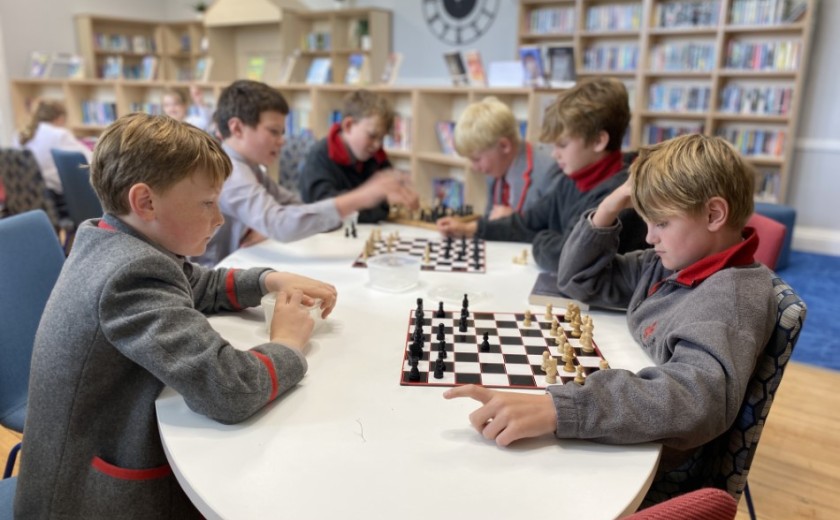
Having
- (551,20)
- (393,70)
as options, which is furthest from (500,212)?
(551,20)

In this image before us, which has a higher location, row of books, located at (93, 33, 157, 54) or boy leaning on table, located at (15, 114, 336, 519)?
row of books, located at (93, 33, 157, 54)

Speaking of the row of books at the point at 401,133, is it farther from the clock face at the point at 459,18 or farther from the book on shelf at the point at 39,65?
the book on shelf at the point at 39,65

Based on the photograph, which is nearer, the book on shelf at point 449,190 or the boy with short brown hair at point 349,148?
the boy with short brown hair at point 349,148

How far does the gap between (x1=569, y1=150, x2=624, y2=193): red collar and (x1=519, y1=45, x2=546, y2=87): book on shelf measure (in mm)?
1881

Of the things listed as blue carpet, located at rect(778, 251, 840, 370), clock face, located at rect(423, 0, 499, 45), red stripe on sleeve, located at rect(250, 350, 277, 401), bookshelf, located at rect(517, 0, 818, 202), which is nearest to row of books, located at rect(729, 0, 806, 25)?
bookshelf, located at rect(517, 0, 818, 202)

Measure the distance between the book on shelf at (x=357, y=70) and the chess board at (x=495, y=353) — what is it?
174 inches

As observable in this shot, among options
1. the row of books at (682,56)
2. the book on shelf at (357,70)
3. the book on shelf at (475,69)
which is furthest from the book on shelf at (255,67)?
the row of books at (682,56)

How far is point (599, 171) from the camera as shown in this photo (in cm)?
196

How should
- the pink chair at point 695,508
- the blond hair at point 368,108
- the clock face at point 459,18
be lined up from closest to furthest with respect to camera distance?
the pink chair at point 695,508
the blond hair at point 368,108
the clock face at point 459,18

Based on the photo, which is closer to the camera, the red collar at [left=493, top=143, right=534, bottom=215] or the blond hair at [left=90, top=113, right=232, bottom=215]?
the blond hair at [left=90, top=113, right=232, bottom=215]

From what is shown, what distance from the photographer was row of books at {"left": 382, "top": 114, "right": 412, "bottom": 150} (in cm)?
493

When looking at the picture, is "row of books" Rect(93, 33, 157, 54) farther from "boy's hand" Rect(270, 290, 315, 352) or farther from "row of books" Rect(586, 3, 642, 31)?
"boy's hand" Rect(270, 290, 315, 352)

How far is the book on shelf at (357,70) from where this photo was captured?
19.2ft

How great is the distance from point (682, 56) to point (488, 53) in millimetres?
2013
